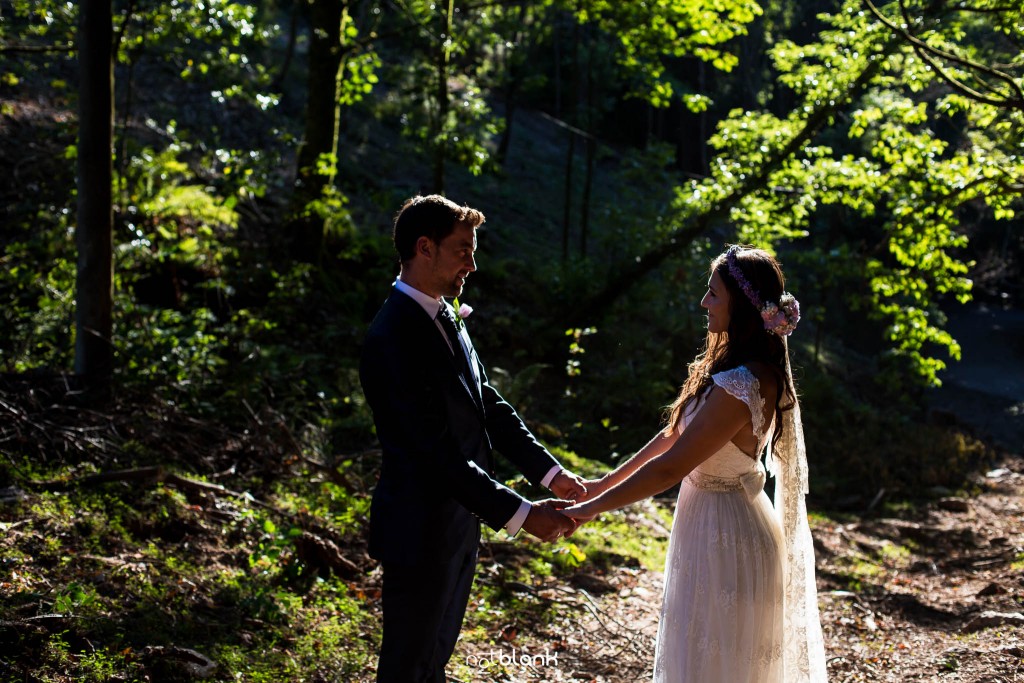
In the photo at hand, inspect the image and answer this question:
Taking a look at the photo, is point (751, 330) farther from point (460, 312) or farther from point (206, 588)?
point (206, 588)

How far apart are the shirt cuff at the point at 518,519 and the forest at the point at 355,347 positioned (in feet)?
5.37

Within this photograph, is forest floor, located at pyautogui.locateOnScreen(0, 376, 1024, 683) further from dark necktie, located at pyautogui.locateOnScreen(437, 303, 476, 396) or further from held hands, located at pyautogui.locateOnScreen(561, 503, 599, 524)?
dark necktie, located at pyautogui.locateOnScreen(437, 303, 476, 396)

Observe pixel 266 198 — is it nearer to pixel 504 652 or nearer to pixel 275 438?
pixel 275 438

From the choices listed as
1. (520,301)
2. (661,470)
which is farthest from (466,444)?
(520,301)

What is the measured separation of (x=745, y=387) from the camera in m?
3.40

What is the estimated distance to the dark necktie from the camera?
342 cm

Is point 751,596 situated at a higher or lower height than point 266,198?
lower

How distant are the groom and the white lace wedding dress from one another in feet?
2.52

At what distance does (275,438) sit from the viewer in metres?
7.58

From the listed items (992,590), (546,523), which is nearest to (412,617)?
(546,523)

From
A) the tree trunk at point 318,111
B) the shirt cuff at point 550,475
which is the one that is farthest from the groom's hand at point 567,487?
the tree trunk at point 318,111

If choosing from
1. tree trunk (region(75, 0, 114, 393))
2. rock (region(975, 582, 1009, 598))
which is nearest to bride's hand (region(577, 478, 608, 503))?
tree trunk (region(75, 0, 114, 393))

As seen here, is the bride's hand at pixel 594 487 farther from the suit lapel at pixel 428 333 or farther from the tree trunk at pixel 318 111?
the tree trunk at pixel 318 111

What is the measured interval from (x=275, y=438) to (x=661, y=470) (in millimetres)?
4937
